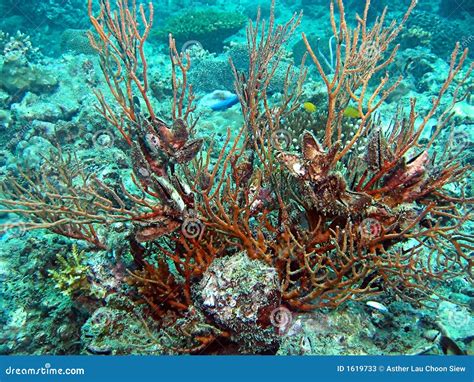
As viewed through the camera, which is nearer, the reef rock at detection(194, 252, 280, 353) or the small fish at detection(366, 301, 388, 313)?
the reef rock at detection(194, 252, 280, 353)

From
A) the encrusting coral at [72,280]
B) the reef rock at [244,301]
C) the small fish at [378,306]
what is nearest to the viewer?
the reef rock at [244,301]

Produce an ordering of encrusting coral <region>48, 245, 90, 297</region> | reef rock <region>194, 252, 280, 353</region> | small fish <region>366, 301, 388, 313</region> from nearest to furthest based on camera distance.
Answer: reef rock <region>194, 252, 280, 353</region>
small fish <region>366, 301, 388, 313</region>
encrusting coral <region>48, 245, 90, 297</region>

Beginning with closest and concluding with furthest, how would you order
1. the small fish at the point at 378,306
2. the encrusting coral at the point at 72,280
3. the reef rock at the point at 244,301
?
the reef rock at the point at 244,301 → the small fish at the point at 378,306 → the encrusting coral at the point at 72,280

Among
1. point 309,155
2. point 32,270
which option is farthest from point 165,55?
point 309,155

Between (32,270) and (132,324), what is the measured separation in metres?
1.67

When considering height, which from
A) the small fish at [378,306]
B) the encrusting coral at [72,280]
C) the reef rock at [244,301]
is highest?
the reef rock at [244,301]

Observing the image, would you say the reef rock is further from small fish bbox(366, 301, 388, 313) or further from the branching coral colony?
small fish bbox(366, 301, 388, 313)

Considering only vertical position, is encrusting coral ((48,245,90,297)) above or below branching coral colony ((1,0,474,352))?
below

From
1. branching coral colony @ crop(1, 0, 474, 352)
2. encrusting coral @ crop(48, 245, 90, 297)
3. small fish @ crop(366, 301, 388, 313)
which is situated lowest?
small fish @ crop(366, 301, 388, 313)

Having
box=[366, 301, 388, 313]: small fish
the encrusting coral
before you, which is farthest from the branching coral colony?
the encrusting coral

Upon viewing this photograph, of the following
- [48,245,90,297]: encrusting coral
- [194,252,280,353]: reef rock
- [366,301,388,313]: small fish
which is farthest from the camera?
[48,245,90,297]: encrusting coral

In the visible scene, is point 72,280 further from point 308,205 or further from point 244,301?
point 308,205

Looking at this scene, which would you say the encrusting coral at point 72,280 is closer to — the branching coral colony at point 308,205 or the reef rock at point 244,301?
the branching coral colony at point 308,205

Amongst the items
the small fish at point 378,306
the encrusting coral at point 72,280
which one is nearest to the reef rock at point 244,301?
the small fish at point 378,306
